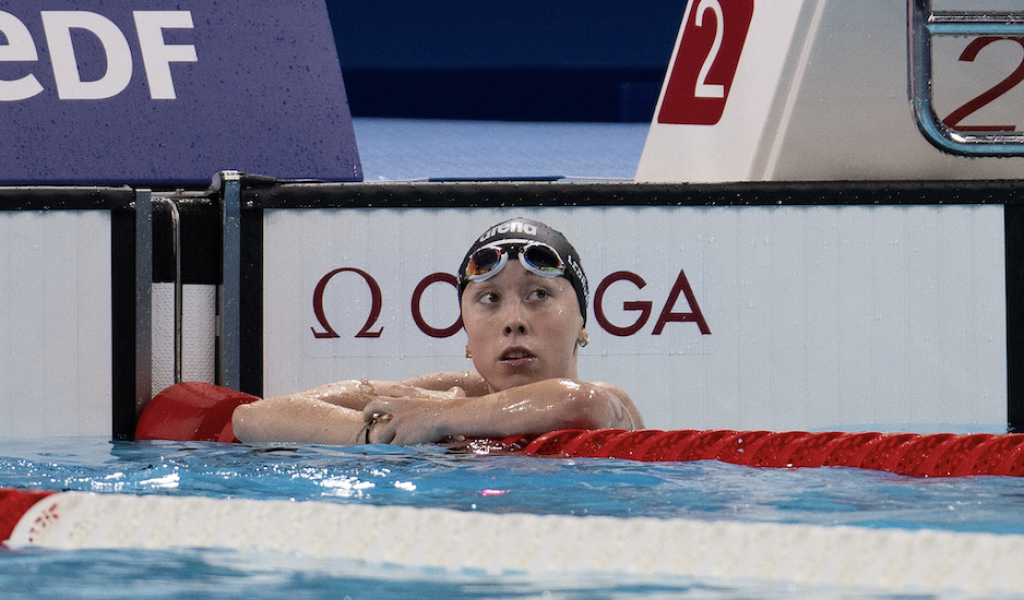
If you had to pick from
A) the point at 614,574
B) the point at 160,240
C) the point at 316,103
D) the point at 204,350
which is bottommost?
the point at 614,574

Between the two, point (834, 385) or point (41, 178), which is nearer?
point (834, 385)

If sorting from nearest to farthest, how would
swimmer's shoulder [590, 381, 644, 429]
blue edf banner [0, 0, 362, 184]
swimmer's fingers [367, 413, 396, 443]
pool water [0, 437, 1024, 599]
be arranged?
pool water [0, 437, 1024, 599]
swimmer's fingers [367, 413, 396, 443]
swimmer's shoulder [590, 381, 644, 429]
blue edf banner [0, 0, 362, 184]

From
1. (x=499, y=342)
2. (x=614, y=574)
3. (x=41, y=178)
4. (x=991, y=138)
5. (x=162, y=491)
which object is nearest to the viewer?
(x=614, y=574)

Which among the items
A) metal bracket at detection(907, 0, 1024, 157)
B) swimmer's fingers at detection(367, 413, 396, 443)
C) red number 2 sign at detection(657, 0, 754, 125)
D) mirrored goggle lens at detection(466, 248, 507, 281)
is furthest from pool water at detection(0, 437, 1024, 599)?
red number 2 sign at detection(657, 0, 754, 125)

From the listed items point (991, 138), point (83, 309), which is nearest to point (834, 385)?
point (991, 138)

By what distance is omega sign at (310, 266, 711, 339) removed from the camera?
419 cm

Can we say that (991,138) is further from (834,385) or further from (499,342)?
(499,342)

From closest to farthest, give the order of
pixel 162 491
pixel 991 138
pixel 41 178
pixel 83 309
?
pixel 162 491, pixel 991 138, pixel 83 309, pixel 41 178

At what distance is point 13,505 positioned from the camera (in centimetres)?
Answer: 225

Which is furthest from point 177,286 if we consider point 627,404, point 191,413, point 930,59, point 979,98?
point 979,98

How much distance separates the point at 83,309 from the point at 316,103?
115 cm

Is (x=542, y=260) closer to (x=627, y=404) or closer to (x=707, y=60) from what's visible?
(x=627, y=404)

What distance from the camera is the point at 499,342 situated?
3.30m

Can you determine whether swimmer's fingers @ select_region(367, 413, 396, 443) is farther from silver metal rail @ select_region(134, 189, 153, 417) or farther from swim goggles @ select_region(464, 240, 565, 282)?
silver metal rail @ select_region(134, 189, 153, 417)
